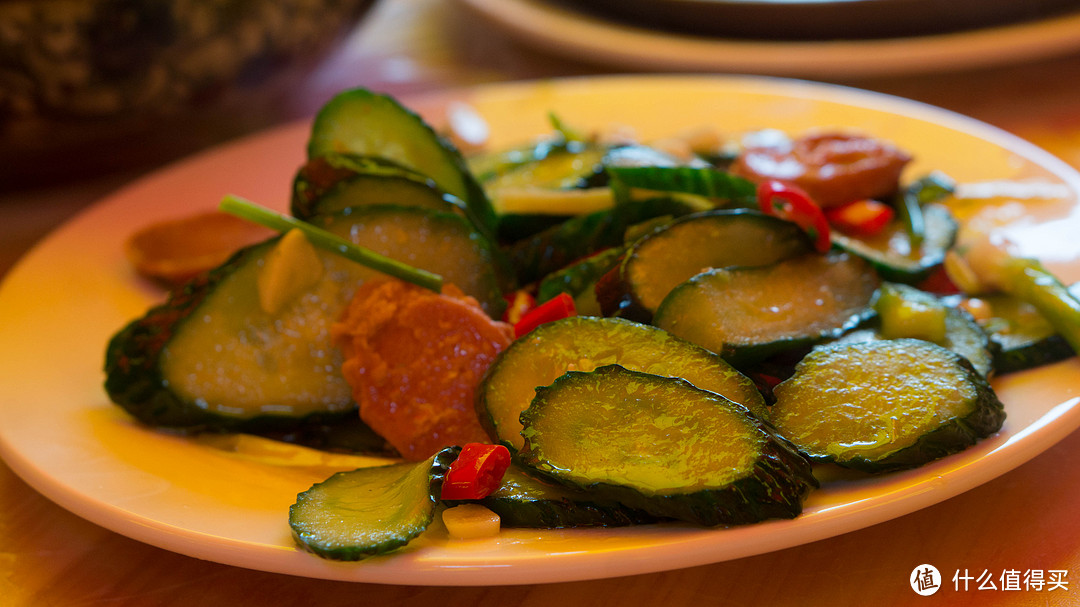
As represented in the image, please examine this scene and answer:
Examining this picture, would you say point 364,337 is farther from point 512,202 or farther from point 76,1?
point 76,1

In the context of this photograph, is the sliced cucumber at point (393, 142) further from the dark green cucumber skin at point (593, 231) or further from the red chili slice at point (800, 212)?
the red chili slice at point (800, 212)

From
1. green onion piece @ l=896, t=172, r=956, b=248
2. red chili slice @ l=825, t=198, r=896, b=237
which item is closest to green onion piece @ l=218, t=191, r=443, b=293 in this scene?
red chili slice @ l=825, t=198, r=896, b=237

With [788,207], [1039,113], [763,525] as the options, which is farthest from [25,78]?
[1039,113]

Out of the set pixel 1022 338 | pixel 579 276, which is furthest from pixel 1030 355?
pixel 579 276

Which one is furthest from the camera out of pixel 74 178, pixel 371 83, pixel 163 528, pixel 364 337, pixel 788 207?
pixel 371 83

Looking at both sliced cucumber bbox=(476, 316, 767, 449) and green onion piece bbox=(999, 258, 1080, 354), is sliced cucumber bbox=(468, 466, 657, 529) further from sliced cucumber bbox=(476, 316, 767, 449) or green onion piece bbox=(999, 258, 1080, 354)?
green onion piece bbox=(999, 258, 1080, 354)

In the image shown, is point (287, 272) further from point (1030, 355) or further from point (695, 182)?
point (1030, 355)

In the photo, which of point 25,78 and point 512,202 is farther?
point 25,78
